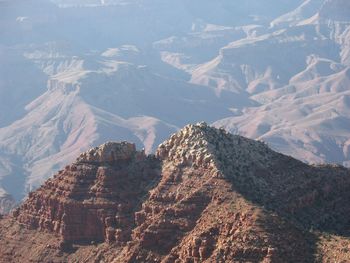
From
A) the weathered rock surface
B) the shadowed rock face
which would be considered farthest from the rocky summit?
the weathered rock surface

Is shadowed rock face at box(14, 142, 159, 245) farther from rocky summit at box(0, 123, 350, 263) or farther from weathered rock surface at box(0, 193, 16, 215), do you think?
weathered rock surface at box(0, 193, 16, 215)

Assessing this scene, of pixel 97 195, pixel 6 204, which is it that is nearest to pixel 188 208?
pixel 97 195

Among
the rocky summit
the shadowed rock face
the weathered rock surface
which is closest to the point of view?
the rocky summit

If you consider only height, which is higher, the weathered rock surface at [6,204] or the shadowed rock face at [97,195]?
the shadowed rock face at [97,195]

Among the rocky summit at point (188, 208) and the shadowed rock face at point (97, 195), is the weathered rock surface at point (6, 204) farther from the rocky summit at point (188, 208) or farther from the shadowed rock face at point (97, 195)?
the shadowed rock face at point (97, 195)

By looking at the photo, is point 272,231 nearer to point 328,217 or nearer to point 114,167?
point 328,217

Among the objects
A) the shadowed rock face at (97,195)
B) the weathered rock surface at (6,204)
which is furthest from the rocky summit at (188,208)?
the weathered rock surface at (6,204)

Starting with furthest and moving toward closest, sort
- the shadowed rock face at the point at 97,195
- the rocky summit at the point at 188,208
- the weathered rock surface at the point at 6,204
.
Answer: the weathered rock surface at the point at 6,204, the shadowed rock face at the point at 97,195, the rocky summit at the point at 188,208

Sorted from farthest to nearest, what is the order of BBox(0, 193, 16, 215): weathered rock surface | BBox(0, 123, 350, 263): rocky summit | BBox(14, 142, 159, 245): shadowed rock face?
BBox(0, 193, 16, 215): weathered rock surface → BBox(14, 142, 159, 245): shadowed rock face → BBox(0, 123, 350, 263): rocky summit

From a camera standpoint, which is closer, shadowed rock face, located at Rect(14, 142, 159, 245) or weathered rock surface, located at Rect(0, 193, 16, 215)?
shadowed rock face, located at Rect(14, 142, 159, 245)

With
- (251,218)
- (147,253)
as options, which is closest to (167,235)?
(147,253)
